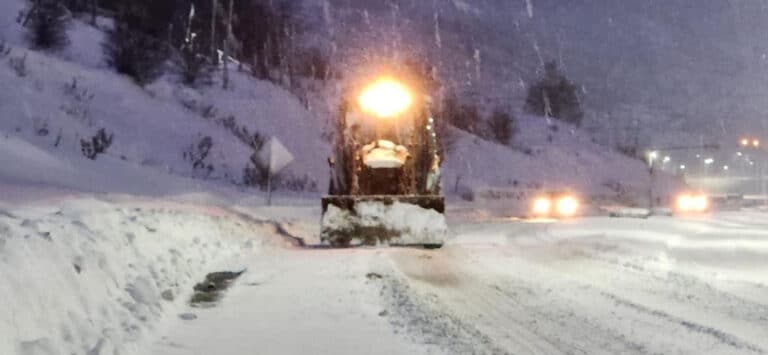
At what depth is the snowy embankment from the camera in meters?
6.42

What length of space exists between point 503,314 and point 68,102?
25.0 metres

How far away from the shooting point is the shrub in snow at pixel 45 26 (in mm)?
38406

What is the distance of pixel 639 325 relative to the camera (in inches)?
376

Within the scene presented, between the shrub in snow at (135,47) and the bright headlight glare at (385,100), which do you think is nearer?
the bright headlight glare at (385,100)

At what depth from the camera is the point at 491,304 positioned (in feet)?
35.8

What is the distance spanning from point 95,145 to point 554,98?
A: 263 feet

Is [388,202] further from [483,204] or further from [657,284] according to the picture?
[483,204]

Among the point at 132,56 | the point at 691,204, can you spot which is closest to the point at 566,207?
the point at 691,204

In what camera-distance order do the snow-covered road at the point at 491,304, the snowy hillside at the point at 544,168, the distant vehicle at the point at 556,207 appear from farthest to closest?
the snowy hillside at the point at 544,168
the distant vehicle at the point at 556,207
the snow-covered road at the point at 491,304

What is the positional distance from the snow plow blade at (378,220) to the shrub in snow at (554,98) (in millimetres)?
80450

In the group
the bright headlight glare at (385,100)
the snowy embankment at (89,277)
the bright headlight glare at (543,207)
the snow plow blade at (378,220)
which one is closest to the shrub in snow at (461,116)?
the bright headlight glare at (543,207)

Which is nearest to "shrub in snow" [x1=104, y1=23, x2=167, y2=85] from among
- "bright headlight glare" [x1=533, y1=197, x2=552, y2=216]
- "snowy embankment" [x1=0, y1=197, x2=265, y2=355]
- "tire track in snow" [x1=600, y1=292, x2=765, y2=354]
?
"bright headlight glare" [x1=533, y1=197, x2=552, y2=216]

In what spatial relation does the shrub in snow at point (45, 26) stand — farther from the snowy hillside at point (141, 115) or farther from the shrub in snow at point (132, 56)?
the shrub in snow at point (132, 56)

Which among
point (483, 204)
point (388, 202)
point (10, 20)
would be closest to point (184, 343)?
point (388, 202)
